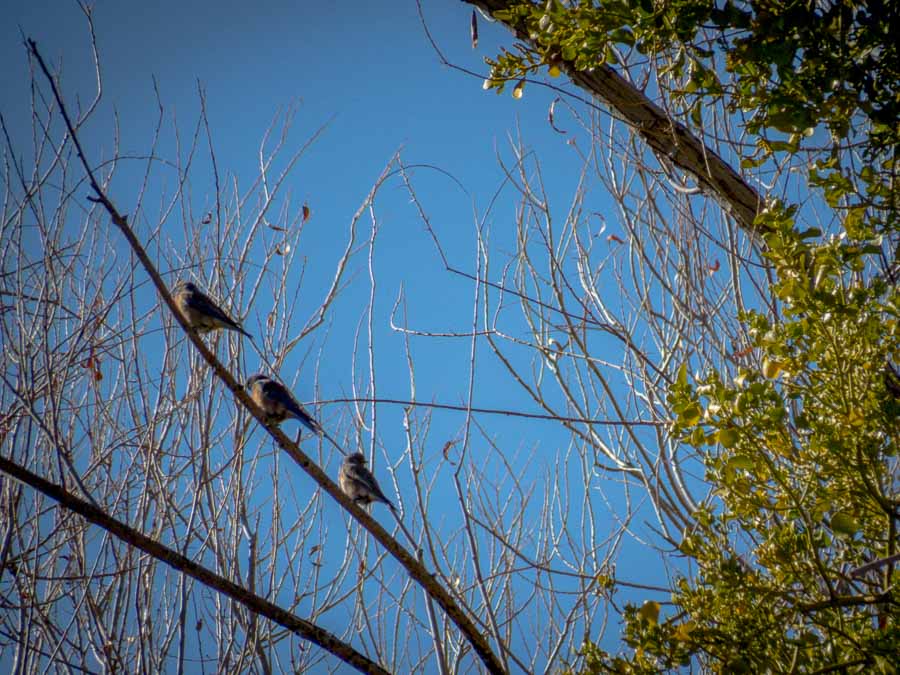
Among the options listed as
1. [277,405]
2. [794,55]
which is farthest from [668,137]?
[277,405]

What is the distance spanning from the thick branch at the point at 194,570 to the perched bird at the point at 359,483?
11.5ft

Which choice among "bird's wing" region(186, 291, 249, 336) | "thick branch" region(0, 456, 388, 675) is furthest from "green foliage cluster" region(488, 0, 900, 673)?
"bird's wing" region(186, 291, 249, 336)

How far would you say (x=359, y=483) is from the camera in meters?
5.08

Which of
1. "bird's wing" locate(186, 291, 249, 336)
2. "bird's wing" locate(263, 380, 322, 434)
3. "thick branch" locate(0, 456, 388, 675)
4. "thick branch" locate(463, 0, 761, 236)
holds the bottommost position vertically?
"thick branch" locate(0, 456, 388, 675)

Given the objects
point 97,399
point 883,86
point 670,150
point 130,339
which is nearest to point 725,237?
point 670,150

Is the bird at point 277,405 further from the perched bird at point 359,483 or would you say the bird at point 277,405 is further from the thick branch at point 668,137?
the thick branch at point 668,137

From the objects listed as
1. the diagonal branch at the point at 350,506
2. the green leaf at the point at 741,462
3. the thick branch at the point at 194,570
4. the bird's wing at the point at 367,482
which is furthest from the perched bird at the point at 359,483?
the green leaf at the point at 741,462

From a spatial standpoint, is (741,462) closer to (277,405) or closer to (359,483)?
(277,405)

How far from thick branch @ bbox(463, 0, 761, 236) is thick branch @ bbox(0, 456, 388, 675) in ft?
4.97

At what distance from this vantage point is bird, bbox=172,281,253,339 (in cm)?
376

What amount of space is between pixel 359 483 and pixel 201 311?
1703 millimetres

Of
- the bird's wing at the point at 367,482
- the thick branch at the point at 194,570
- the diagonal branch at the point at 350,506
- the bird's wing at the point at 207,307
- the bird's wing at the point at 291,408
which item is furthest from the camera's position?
the bird's wing at the point at 367,482

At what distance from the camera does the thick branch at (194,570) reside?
131 centimetres

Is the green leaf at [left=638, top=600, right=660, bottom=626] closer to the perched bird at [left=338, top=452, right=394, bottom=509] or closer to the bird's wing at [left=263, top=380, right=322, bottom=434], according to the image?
the bird's wing at [left=263, top=380, right=322, bottom=434]
